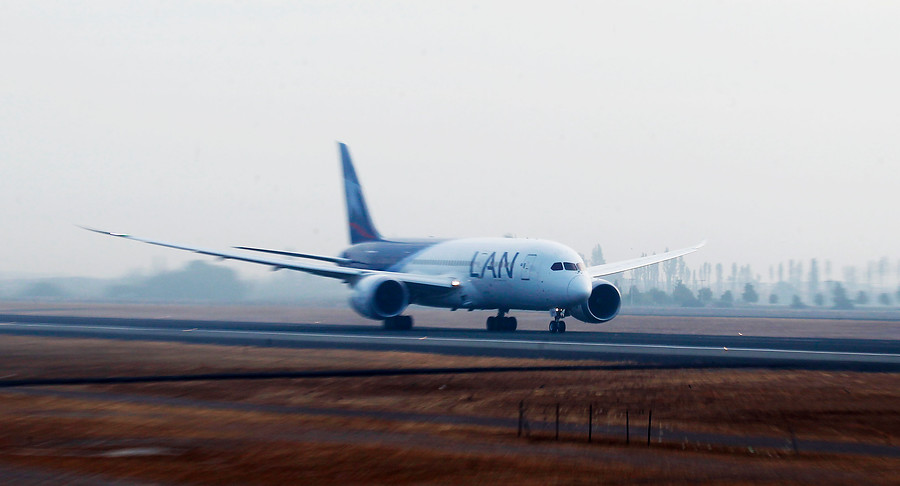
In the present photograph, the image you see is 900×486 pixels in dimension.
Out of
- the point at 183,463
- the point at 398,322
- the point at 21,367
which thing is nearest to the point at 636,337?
the point at 398,322

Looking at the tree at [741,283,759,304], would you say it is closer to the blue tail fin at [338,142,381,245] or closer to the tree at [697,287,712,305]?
the tree at [697,287,712,305]

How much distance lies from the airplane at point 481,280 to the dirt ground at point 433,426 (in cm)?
1701

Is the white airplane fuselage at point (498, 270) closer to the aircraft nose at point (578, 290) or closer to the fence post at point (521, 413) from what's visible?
the aircraft nose at point (578, 290)

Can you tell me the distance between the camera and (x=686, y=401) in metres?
21.1

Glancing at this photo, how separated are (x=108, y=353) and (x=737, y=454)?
22.9 m

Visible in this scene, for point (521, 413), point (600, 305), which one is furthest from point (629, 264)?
point (521, 413)

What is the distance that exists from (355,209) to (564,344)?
2596cm

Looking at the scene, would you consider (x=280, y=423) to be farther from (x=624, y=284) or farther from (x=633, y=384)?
(x=624, y=284)

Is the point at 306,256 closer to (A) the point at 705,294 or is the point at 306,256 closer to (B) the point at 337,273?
(B) the point at 337,273

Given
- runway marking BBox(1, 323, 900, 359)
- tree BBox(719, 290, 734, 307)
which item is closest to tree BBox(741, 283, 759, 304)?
tree BBox(719, 290, 734, 307)

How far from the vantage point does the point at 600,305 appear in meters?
48.0

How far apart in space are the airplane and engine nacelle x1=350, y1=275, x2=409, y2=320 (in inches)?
1.8

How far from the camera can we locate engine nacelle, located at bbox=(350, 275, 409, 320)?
46.3 meters

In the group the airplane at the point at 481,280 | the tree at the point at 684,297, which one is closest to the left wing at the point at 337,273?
the airplane at the point at 481,280
